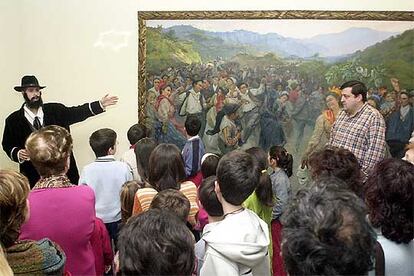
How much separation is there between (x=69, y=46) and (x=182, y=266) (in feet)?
18.6

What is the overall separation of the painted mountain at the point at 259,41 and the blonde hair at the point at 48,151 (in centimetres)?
425

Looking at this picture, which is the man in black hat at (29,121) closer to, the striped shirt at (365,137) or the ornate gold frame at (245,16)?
the ornate gold frame at (245,16)

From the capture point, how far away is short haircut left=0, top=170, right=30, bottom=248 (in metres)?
2.03

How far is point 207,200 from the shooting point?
3154 mm

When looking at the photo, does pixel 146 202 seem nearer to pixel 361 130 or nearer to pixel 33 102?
pixel 361 130

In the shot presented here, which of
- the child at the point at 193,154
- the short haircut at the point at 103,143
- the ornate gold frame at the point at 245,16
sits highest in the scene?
the ornate gold frame at the point at 245,16

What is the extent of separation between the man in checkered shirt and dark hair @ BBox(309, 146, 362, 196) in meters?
1.87

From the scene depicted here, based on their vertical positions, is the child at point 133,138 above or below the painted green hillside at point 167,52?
below

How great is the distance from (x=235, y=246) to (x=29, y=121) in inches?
165

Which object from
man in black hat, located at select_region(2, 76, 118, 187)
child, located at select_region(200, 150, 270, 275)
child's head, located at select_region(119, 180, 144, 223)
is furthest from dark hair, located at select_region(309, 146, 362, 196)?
man in black hat, located at select_region(2, 76, 118, 187)

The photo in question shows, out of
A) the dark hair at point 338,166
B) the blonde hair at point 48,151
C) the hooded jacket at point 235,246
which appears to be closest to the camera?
the hooded jacket at point 235,246

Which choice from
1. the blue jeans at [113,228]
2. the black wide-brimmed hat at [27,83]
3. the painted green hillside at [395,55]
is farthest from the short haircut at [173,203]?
the painted green hillside at [395,55]

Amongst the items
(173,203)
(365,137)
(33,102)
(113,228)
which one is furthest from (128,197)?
(33,102)

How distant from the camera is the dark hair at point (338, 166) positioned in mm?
3119
